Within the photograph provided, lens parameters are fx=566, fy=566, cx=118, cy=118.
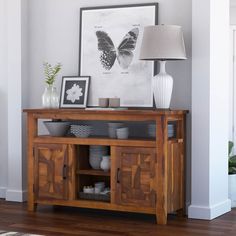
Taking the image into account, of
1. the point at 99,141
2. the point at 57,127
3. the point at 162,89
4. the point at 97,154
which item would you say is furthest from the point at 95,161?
the point at 162,89

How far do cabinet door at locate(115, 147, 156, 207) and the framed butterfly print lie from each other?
57 cm

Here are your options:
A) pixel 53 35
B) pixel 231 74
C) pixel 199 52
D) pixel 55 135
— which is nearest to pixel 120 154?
pixel 55 135

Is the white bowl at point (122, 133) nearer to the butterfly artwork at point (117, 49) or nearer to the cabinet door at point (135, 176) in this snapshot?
the cabinet door at point (135, 176)

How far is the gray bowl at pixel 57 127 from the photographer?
5012 millimetres

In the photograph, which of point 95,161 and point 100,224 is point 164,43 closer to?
point 95,161

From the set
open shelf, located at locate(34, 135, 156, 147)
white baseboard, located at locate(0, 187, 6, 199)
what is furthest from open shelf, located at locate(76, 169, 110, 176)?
white baseboard, located at locate(0, 187, 6, 199)

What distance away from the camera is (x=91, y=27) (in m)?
5.26

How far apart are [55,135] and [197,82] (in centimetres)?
134

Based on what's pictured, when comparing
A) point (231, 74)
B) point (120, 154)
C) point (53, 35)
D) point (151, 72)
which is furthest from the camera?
point (231, 74)

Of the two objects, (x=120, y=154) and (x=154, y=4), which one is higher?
(x=154, y=4)

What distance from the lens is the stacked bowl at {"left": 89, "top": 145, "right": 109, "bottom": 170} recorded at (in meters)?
4.89

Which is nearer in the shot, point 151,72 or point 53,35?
point 151,72

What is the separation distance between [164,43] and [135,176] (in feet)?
3.61

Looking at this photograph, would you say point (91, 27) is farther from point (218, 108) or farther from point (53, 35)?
point (218, 108)
